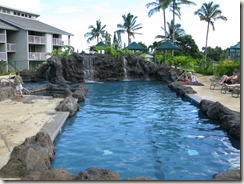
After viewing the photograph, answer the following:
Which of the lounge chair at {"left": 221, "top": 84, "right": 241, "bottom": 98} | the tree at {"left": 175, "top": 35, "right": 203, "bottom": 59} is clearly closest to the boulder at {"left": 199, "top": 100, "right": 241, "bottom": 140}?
the lounge chair at {"left": 221, "top": 84, "right": 241, "bottom": 98}

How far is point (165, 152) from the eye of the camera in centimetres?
711

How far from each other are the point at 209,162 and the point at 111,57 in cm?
2516

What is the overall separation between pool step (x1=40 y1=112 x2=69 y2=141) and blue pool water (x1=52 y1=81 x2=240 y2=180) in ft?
0.87

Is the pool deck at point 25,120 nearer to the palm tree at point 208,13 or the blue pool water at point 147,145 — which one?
the blue pool water at point 147,145

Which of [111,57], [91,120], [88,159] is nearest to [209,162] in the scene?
[88,159]

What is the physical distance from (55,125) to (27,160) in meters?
3.34

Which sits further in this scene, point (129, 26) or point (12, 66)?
point (129, 26)

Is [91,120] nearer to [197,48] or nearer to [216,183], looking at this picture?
[216,183]

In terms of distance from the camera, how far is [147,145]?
300 inches

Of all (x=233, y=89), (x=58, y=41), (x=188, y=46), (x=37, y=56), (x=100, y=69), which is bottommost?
(x=233, y=89)

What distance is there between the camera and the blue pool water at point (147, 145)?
240 inches

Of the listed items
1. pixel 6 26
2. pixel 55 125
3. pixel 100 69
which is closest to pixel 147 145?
pixel 55 125

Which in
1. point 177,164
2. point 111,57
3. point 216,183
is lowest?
point 177,164

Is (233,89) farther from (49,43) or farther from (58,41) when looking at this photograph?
(58,41)
